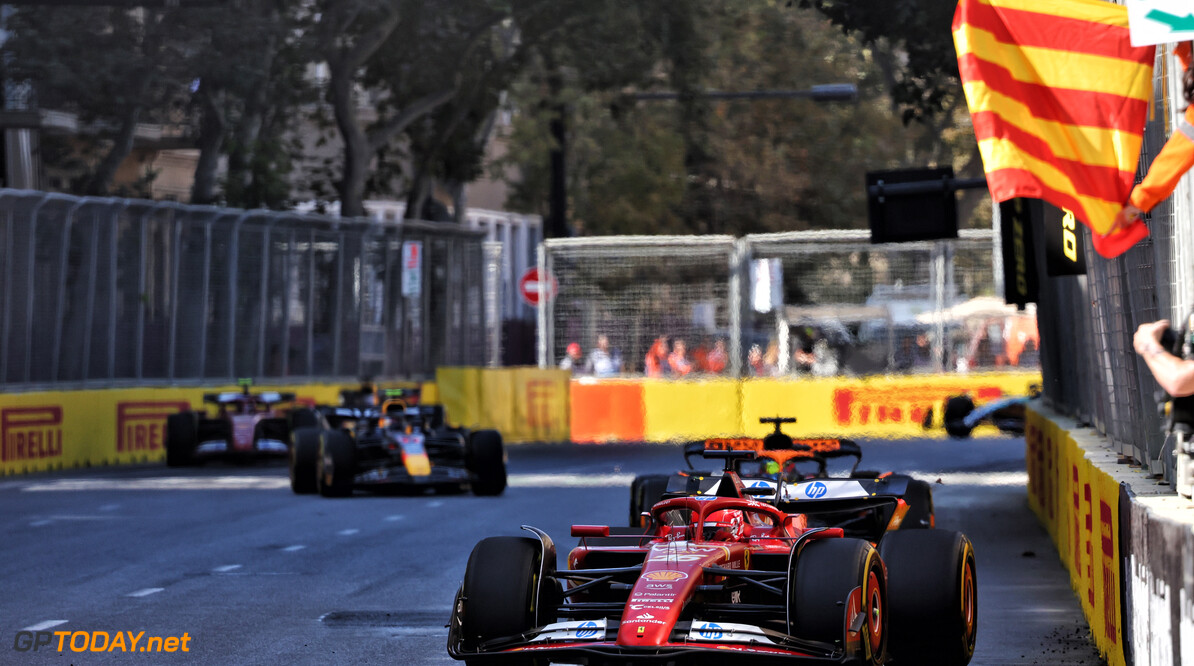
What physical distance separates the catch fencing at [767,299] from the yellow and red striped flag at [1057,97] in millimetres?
20073

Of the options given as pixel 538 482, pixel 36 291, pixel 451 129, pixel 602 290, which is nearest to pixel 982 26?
pixel 538 482

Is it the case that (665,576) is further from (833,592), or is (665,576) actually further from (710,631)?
(833,592)

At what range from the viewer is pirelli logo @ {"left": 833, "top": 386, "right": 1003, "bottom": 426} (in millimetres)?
27531

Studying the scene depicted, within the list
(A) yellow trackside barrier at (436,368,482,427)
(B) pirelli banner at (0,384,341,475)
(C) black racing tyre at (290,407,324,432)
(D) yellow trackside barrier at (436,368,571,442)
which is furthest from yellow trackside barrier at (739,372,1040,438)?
(C) black racing tyre at (290,407,324,432)

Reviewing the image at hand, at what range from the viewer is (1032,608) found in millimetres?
10203

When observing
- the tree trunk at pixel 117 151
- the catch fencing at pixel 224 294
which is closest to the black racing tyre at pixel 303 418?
the catch fencing at pixel 224 294

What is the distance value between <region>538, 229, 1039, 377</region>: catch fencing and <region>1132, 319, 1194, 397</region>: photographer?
21903mm

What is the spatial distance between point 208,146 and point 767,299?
30.8ft

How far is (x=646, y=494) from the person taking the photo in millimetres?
11227

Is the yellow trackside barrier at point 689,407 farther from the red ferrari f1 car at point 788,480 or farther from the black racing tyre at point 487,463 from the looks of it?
the red ferrari f1 car at point 788,480

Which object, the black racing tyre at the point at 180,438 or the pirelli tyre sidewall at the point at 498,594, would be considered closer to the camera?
the pirelli tyre sidewall at the point at 498,594

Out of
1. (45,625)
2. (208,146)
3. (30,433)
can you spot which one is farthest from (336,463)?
(208,146)

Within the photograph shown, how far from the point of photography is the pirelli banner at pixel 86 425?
67.7ft

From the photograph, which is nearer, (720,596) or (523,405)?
(720,596)
